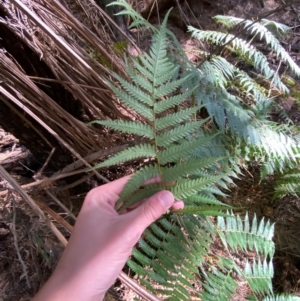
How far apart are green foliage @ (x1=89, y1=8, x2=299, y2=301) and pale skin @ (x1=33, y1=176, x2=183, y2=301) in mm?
61

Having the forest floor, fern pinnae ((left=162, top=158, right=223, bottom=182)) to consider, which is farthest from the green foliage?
the forest floor

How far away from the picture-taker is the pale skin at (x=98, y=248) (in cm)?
83

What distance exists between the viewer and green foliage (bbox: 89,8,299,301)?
89cm

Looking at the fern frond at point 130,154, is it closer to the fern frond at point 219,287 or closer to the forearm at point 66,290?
the forearm at point 66,290

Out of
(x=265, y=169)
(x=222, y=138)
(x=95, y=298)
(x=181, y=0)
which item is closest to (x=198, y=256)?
(x=95, y=298)

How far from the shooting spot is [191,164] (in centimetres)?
87

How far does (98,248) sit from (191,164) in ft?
1.06

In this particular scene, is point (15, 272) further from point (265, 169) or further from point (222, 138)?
point (265, 169)

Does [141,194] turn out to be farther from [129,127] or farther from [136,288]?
[136,288]

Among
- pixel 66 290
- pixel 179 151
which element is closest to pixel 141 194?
pixel 179 151

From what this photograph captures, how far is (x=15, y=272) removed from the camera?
1526 millimetres

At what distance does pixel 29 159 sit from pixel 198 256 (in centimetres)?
107

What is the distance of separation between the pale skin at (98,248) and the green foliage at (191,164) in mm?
61

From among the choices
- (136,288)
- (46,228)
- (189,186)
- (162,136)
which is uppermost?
(162,136)
